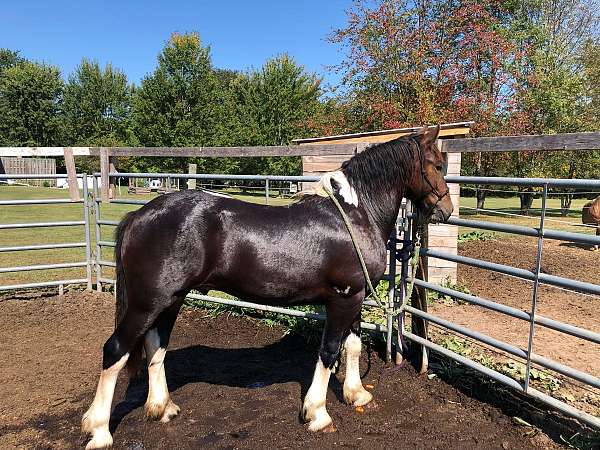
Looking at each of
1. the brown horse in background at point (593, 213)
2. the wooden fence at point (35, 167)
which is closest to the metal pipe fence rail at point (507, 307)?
the brown horse in background at point (593, 213)

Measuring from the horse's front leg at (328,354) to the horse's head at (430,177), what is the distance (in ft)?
2.82

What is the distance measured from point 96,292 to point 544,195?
566 centimetres

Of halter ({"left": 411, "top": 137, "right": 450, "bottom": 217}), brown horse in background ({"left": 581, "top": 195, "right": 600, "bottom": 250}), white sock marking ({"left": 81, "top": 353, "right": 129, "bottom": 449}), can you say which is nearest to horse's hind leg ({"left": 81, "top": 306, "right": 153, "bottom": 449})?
white sock marking ({"left": 81, "top": 353, "right": 129, "bottom": 449})

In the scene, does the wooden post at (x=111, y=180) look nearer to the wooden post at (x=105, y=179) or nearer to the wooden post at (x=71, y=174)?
the wooden post at (x=105, y=179)

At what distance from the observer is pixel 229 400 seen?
3314mm

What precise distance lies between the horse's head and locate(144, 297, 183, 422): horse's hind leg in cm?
194

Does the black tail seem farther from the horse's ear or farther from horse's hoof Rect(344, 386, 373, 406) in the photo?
the horse's ear

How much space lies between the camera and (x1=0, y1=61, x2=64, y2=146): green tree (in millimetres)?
40688

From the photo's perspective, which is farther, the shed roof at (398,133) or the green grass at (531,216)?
the green grass at (531,216)

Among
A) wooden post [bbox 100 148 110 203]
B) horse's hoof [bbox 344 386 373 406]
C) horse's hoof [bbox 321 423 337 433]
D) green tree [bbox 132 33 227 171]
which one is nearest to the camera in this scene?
horse's hoof [bbox 321 423 337 433]

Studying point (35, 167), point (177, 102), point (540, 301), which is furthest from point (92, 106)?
point (540, 301)

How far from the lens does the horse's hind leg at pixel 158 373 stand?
9.85 feet

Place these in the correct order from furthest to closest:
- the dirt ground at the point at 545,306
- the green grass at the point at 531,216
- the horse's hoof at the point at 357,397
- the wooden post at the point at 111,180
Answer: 1. the green grass at the point at 531,216
2. the wooden post at the point at 111,180
3. the dirt ground at the point at 545,306
4. the horse's hoof at the point at 357,397

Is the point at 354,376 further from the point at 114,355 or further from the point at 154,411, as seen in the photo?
the point at 114,355
